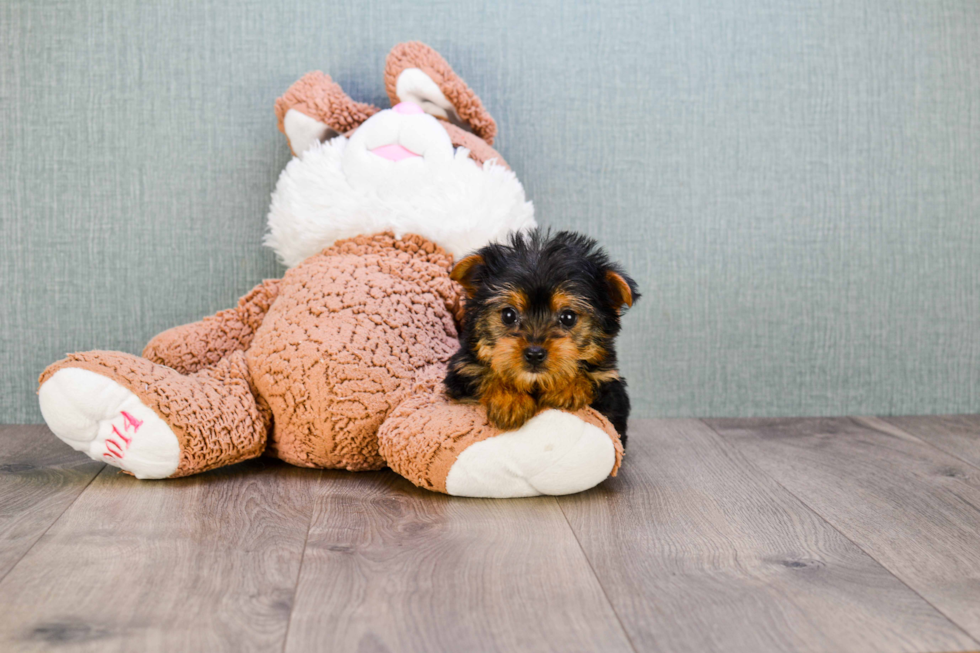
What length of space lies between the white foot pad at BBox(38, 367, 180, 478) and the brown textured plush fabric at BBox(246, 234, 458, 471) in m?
0.24

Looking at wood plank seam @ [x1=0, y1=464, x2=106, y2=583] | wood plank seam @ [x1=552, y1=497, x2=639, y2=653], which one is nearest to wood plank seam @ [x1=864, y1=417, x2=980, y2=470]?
wood plank seam @ [x1=552, y1=497, x2=639, y2=653]

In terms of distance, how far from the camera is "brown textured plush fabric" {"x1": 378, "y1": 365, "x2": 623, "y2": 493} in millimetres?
1515

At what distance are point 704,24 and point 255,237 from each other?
133 cm

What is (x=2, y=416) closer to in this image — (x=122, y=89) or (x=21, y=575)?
(x=122, y=89)

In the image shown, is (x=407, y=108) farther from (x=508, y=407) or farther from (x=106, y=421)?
(x=106, y=421)

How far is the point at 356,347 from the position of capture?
1.70 metres

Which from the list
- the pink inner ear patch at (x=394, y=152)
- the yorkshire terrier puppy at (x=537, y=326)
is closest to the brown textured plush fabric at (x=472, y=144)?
the pink inner ear patch at (x=394, y=152)

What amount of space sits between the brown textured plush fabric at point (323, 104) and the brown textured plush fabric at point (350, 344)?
339 millimetres

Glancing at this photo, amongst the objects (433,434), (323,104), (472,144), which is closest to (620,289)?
(433,434)

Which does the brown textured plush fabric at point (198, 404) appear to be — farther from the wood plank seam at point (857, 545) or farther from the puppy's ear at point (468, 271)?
the wood plank seam at point (857, 545)

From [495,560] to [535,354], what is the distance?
34 centimetres

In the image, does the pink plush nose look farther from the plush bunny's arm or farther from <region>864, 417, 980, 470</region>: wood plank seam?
<region>864, 417, 980, 470</region>: wood plank seam

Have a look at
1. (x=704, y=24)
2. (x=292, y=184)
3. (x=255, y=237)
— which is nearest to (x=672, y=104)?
(x=704, y=24)

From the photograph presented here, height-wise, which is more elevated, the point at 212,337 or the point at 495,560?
the point at 212,337
